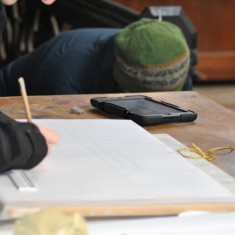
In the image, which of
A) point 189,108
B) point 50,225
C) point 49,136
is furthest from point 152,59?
point 50,225

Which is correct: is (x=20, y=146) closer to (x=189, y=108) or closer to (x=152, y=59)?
(x=189, y=108)

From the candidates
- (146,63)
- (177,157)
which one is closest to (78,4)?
(146,63)

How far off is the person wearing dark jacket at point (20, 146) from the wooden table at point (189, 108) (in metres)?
0.23

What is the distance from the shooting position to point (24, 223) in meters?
0.37

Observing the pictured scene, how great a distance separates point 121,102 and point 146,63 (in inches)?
13.0

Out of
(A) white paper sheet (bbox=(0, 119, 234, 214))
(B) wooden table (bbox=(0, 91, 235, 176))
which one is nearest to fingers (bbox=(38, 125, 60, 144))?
(A) white paper sheet (bbox=(0, 119, 234, 214))

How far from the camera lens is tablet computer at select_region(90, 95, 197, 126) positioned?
0.90m

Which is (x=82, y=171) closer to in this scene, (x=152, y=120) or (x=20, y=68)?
(x=152, y=120)

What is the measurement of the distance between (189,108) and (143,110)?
131 millimetres

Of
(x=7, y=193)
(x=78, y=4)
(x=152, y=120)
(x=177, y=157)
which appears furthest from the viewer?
(x=78, y=4)

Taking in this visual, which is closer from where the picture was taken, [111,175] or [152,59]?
[111,175]

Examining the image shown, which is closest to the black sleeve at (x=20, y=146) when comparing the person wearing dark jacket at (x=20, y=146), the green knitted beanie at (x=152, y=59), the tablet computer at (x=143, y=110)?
the person wearing dark jacket at (x=20, y=146)

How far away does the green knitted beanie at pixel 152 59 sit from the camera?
1.31m

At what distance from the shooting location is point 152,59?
1309mm
